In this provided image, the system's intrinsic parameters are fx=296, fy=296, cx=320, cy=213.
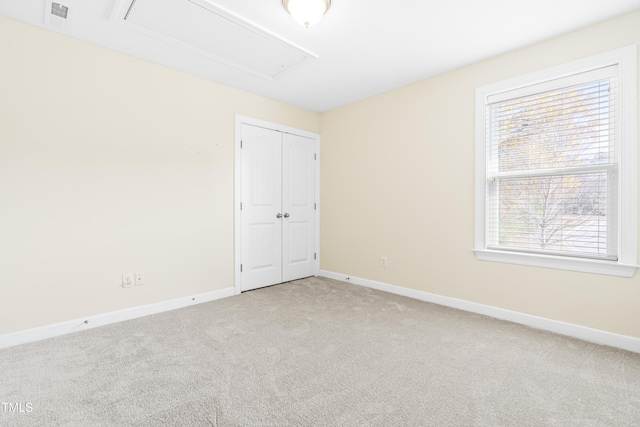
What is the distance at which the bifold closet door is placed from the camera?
148 inches

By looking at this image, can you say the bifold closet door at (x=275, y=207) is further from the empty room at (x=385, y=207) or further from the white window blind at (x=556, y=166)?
the white window blind at (x=556, y=166)

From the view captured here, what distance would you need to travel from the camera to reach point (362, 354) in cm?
214

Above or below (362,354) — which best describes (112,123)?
above

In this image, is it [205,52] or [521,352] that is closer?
[521,352]

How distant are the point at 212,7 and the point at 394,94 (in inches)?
89.0

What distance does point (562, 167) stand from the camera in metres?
2.50

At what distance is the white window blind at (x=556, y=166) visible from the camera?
231 centimetres

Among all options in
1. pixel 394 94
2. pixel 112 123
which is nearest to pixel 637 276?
pixel 394 94

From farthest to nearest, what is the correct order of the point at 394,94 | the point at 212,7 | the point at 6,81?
the point at 394,94 → the point at 6,81 → the point at 212,7

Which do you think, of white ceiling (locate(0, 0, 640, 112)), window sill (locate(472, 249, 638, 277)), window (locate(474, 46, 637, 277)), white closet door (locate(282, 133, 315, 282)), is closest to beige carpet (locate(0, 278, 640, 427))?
window sill (locate(472, 249, 638, 277))

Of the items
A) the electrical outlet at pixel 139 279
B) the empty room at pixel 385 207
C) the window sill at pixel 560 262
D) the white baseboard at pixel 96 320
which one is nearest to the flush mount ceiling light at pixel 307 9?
the empty room at pixel 385 207

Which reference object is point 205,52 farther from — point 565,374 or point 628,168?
point 565,374

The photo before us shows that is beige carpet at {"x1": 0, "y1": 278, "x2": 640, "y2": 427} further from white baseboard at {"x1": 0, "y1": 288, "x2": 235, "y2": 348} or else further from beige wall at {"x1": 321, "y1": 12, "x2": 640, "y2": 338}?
beige wall at {"x1": 321, "y1": 12, "x2": 640, "y2": 338}

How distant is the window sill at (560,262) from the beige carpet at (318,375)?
0.57m
